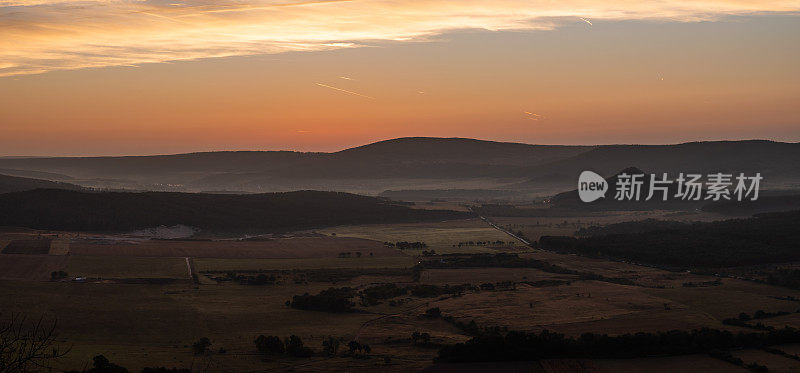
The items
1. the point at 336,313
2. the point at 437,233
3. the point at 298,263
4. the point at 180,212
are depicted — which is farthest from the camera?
the point at 180,212

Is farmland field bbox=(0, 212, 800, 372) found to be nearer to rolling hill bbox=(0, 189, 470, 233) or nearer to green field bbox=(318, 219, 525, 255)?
green field bbox=(318, 219, 525, 255)

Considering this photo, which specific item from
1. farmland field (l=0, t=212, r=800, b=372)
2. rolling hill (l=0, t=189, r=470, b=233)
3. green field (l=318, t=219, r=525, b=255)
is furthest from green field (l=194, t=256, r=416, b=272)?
rolling hill (l=0, t=189, r=470, b=233)

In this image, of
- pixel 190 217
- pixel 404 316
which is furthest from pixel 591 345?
pixel 190 217

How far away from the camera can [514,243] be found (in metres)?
116

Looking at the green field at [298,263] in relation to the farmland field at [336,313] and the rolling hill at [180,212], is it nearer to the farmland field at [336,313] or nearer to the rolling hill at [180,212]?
the farmland field at [336,313]

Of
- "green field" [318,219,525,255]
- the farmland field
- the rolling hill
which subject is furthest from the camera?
the rolling hill

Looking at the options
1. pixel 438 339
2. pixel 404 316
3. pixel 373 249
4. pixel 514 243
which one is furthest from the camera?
pixel 514 243

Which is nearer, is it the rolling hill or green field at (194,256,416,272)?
green field at (194,256,416,272)

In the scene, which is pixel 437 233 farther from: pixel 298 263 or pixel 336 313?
pixel 336 313

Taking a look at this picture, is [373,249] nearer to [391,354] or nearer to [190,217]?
[190,217]

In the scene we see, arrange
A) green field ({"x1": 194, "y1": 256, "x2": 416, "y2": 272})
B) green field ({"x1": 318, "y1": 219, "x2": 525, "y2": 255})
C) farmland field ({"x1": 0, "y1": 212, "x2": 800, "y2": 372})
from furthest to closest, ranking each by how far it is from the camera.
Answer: green field ({"x1": 318, "y1": 219, "x2": 525, "y2": 255}) < green field ({"x1": 194, "y1": 256, "x2": 416, "y2": 272}) < farmland field ({"x1": 0, "y1": 212, "x2": 800, "y2": 372})

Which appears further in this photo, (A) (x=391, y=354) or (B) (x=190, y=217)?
(B) (x=190, y=217)

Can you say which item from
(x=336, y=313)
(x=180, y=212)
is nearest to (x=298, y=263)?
(x=336, y=313)

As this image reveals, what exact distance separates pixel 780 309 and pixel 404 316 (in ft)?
97.4
